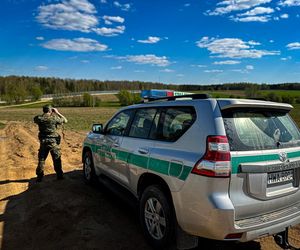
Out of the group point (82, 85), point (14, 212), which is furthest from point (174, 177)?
point (82, 85)

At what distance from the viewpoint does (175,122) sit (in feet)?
12.0

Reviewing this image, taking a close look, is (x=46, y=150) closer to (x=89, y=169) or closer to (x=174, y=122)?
(x=89, y=169)

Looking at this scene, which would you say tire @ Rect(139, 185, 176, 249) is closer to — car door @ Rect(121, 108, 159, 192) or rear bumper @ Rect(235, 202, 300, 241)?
car door @ Rect(121, 108, 159, 192)

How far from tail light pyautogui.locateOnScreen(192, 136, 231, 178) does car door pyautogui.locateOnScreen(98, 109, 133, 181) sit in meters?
1.99

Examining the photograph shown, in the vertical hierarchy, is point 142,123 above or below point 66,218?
above

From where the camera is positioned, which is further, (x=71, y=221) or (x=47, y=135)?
(x=47, y=135)

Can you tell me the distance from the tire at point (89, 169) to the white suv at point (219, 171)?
2517 mm

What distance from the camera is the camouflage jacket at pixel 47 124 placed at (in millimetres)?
6934

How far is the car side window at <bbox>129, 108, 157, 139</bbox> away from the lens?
13.7 feet

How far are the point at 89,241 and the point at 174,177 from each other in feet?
5.33

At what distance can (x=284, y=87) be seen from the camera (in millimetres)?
60969

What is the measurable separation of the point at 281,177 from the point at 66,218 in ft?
10.7

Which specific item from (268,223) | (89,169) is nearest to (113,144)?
(89,169)

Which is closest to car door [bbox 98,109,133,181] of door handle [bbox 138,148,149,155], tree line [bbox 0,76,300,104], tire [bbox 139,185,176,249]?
door handle [bbox 138,148,149,155]
